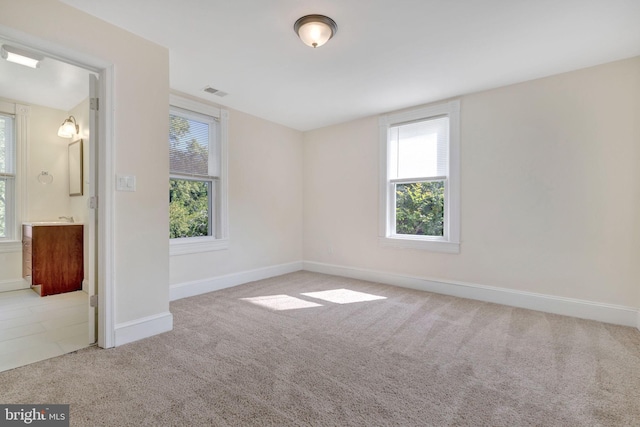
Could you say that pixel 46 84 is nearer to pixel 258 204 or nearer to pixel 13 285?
pixel 13 285

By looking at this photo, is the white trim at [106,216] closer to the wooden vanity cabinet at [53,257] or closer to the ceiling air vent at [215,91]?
the ceiling air vent at [215,91]

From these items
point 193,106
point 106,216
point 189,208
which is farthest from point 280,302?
point 193,106

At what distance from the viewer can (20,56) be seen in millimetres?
2604

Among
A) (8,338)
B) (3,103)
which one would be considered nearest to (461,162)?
(8,338)

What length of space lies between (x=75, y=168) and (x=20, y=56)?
1950mm

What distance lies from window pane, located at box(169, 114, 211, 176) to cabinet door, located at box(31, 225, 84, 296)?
172 centimetres

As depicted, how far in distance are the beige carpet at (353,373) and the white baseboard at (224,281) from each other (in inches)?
22.6

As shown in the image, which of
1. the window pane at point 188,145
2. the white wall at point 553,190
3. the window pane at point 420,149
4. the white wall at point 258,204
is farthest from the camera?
the white wall at point 258,204

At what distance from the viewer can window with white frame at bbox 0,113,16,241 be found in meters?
3.94

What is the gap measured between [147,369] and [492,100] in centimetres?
429

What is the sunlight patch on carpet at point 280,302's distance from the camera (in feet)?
10.9

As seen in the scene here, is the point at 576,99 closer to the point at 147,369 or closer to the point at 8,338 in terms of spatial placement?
the point at 147,369

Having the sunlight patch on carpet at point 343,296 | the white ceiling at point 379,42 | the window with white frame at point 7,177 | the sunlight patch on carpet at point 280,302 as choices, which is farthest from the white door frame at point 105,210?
the window with white frame at point 7,177

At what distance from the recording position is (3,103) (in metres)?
3.87
